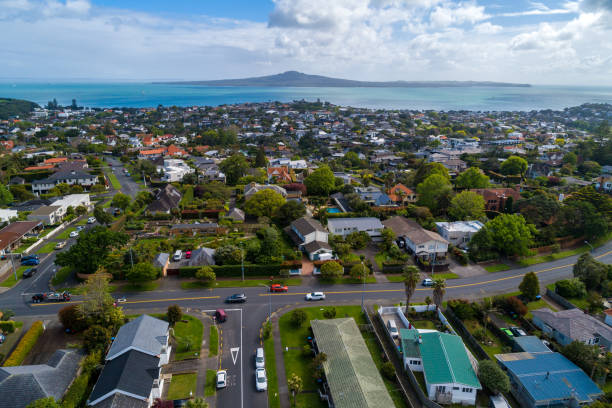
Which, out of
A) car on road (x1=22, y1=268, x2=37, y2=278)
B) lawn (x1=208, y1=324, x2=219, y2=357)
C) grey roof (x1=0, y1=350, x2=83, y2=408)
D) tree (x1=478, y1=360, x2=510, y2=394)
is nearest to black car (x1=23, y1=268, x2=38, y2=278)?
car on road (x1=22, y1=268, x2=37, y2=278)

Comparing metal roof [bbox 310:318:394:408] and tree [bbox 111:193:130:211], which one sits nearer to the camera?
metal roof [bbox 310:318:394:408]

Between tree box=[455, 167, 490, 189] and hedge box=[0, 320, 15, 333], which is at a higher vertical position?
tree box=[455, 167, 490, 189]

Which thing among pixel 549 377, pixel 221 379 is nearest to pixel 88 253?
pixel 221 379

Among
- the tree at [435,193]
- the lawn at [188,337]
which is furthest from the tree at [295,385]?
the tree at [435,193]

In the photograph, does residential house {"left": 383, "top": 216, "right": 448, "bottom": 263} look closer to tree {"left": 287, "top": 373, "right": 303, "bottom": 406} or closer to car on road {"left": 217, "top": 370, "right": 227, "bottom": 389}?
tree {"left": 287, "top": 373, "right": 303, "bottom": 406}

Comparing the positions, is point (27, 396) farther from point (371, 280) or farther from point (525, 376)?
point (525, 376)

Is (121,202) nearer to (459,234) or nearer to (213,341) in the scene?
(213,341)

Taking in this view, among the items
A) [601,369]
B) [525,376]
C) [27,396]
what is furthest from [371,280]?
[27,396]
